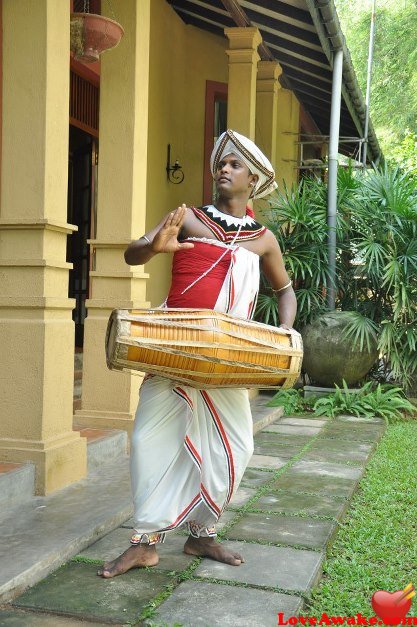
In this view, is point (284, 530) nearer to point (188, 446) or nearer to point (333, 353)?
point (188, 446)

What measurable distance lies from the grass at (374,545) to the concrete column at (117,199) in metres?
1.65

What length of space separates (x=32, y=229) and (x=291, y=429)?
11.5 ft

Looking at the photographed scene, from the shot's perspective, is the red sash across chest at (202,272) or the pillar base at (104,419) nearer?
the red sash across chest at (202,272)

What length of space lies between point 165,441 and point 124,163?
247 cm

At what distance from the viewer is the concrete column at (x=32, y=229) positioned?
3920 millimetres

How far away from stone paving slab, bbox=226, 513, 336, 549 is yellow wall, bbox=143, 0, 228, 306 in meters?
4.76

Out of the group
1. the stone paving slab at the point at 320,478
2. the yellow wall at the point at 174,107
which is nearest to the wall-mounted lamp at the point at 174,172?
the yellow wall at the point at 174,107

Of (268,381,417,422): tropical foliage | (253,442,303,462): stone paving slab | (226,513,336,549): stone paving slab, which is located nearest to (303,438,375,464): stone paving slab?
(253,442,303,462): stone paving slab

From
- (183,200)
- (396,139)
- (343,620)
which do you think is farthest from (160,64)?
(396,139)

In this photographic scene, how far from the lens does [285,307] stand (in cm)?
350

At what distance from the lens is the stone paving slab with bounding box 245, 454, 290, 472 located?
17.1ft

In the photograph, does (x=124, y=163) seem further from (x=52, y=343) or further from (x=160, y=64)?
(x=160, y=64)

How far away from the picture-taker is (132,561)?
3.13 meters

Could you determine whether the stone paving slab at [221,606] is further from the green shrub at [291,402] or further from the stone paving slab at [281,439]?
the green shrub at [291,402]
